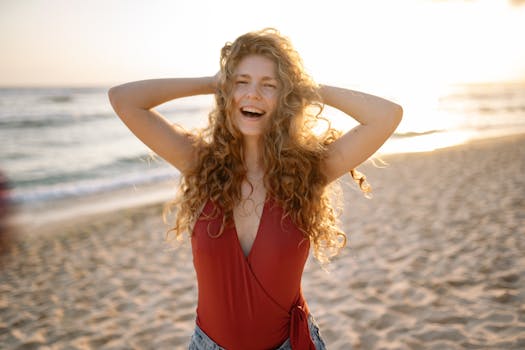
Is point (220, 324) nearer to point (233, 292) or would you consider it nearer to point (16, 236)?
point (233, 292)

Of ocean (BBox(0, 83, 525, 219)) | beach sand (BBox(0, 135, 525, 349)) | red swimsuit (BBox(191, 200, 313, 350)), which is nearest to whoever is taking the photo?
red swimsuit (BBox(191, 200, 313, 350))

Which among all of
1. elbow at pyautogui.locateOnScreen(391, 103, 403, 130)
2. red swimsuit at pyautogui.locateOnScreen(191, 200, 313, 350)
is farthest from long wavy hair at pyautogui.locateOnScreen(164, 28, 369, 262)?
elbow at pyautogui.locateOnScreen(391, 103, 403, 130)

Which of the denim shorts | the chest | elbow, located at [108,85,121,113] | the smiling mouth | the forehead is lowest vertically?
the denim shorts

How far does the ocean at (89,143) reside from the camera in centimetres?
1098

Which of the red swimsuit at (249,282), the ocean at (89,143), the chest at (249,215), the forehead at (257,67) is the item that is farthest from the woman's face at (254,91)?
the ocean at (89,143)

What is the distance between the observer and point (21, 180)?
38.2 ft

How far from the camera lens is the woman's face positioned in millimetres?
1977

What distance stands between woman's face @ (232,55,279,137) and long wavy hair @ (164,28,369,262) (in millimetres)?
30

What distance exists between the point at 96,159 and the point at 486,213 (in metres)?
12.2

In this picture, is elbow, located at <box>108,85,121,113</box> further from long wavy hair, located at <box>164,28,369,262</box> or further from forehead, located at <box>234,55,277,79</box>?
forehead, located at <box>234,55,277,79</box>

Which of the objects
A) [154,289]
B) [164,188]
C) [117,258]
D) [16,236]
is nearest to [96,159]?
[164,188]

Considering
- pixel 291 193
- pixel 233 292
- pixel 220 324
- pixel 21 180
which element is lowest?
pixel 21 180

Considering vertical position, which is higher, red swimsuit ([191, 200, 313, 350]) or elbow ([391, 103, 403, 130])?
elbow ([391, 103, 403, 130])

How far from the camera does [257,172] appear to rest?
83.4 inches
